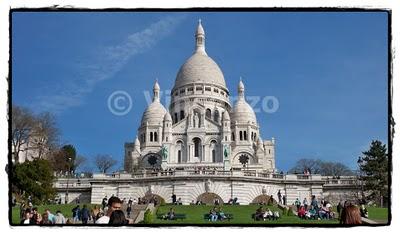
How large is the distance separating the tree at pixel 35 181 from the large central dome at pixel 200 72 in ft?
132

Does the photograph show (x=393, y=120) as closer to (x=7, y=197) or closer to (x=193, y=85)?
(x=7, y=197)

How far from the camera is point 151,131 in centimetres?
6406

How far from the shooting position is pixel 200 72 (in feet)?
220

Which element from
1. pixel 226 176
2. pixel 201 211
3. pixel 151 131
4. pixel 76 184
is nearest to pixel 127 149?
pixel 151 131

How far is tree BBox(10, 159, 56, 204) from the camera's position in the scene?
25500 mm

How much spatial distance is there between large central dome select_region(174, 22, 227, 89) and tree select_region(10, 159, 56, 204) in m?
40.1

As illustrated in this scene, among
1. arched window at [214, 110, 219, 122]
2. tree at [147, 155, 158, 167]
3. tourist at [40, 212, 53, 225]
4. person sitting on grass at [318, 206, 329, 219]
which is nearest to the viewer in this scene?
tourist at [40, 212, 53, 225]

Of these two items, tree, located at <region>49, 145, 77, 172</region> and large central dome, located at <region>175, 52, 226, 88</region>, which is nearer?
tree, located at <region>49, 145, 77, 172</region>

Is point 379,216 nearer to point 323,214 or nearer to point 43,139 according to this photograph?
point 323,214

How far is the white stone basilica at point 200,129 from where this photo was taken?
58656mm

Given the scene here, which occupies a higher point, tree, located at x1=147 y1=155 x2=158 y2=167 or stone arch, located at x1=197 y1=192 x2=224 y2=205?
tree, located at x1=147 y1=155 x2=158 y2=167

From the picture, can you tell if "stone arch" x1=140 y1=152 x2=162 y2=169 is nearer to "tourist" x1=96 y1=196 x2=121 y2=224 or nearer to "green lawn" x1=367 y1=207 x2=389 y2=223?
"green lawn" x1=367 y1=207 x2=389 y2=223

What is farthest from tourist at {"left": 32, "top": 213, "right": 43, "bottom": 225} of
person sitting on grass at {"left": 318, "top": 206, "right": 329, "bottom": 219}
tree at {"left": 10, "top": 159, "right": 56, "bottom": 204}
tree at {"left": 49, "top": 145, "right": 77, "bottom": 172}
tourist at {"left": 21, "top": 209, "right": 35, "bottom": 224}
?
tree at {"left": 49, "top": 145, "right": 77, "bottom": 172}
